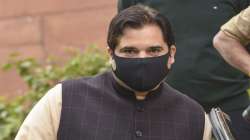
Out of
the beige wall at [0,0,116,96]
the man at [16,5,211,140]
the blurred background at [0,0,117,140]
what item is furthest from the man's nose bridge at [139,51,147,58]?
the beige wall at [0,0,116,96]

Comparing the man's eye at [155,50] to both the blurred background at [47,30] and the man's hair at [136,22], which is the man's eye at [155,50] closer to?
the man's hair at [136,22]

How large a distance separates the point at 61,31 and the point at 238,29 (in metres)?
4.11

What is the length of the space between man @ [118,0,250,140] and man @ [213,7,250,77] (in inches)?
16.9

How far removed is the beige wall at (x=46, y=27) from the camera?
332 inches

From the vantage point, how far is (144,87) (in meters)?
4.31

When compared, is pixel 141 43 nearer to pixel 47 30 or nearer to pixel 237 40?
pixel 237 40

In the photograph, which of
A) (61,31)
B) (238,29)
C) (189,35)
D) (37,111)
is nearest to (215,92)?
(189,35)

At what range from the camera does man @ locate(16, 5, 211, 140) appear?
4.27m

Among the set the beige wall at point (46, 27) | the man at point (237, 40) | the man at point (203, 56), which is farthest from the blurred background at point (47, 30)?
the man at point (237, 40)

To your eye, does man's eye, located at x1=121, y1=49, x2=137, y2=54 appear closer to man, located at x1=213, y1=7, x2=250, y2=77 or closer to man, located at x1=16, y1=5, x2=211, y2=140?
man, located at x1=16, y1=5, x2=211, y2=140

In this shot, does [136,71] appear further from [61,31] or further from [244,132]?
[61,31]

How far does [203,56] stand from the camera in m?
5.11

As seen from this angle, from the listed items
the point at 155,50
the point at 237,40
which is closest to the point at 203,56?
the point at 237,40

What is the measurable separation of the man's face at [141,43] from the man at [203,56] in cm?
78
